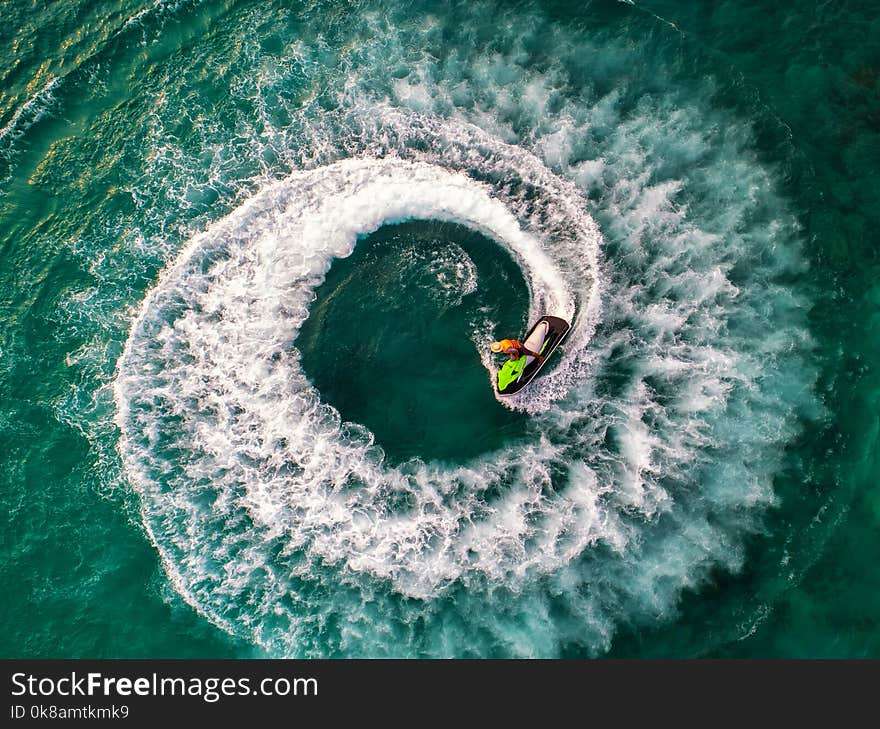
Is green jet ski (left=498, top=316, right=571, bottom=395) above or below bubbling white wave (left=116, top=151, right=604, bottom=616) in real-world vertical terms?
above

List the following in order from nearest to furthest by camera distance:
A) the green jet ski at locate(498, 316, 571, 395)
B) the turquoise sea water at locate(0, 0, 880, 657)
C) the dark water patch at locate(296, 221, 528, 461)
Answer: the turquoise sea water at locate(0, 0, 880, 657) < the green jet ski at locate(498, 316, 571, 395) < the dark water patch at locate(296, 221, 528, 461)

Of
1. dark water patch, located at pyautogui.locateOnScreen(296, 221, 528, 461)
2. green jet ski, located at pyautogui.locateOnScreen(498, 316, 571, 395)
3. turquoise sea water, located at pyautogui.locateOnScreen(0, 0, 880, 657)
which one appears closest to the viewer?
turquoise sea water, located at pyautogui.locateOnScreen(0, 0, 880, 657)

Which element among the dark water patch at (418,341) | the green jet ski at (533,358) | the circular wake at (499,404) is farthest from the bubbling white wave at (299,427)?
the green jet ski at (533,358)

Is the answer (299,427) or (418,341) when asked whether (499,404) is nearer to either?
(418,341)

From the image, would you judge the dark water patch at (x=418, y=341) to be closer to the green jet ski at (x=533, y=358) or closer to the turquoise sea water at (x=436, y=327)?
the turquoise sea water at (x=436, y=327)

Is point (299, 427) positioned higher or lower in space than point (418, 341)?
lower

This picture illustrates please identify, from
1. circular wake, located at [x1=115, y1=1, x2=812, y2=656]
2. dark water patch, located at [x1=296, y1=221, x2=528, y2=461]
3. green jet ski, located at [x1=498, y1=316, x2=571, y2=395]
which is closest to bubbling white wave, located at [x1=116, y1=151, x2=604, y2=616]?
circular wake, located at [x1=115, y1=1, x2=812, y2=656]

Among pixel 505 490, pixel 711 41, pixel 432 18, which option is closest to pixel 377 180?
pixel 432 18

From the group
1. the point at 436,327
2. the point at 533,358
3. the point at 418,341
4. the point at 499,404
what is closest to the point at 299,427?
the point at 418,341

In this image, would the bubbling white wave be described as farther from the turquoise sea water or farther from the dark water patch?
the dark water patch
